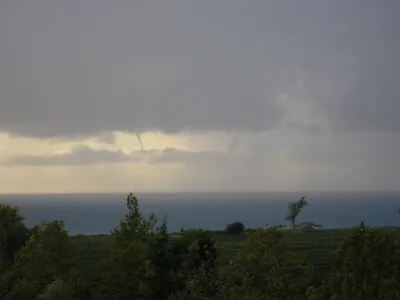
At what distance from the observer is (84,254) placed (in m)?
57.3

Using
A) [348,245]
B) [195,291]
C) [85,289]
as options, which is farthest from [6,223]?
[348,245]

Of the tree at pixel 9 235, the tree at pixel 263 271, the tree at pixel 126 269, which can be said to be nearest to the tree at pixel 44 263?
the tree at pixel 126 269

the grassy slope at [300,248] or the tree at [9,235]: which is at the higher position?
the tree at [9,235]

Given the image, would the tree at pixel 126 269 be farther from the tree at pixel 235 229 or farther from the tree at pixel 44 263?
the tree at pixel 235 229

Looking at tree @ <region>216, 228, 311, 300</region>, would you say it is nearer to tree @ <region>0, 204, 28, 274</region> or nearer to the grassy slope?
the grassy slope

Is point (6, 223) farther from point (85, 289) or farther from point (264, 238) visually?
point (264, 238)

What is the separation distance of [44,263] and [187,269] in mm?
8765

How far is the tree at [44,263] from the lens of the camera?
35.3m

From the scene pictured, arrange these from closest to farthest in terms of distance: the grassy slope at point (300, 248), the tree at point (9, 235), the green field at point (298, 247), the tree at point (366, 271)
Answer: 1. the tree at point (366, 271)
2. the tree at point (9, 235)
3. the grassy slope at point (300, 248)
4. the green field at point (298, 247)

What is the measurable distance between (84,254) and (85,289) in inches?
865

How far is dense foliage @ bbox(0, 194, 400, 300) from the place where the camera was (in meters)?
29.5

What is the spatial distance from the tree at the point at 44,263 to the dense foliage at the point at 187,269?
6cm

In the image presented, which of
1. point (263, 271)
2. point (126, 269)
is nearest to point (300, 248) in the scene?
point (126, 269)

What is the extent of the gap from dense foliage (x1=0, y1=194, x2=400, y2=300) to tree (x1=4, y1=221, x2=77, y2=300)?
0.06 meters
